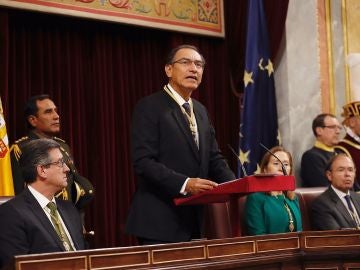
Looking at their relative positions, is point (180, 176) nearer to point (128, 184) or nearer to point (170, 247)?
point (170, 247)

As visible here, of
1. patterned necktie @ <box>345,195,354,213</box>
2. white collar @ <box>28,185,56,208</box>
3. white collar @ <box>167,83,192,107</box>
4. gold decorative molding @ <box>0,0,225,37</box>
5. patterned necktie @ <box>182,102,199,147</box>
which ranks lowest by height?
patterned necktie @ <box>345,195,354,213</box>

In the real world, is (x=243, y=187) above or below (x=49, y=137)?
below

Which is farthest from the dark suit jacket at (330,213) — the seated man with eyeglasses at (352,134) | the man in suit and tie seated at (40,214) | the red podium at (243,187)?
the man in suit and tie seated at (40,214)

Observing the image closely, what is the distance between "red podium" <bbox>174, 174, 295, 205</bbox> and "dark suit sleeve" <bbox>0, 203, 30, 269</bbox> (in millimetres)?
659

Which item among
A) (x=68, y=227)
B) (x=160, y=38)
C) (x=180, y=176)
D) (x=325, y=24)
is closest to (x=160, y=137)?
(x=180, y=176)

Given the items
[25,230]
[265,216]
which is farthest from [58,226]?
[265,216]

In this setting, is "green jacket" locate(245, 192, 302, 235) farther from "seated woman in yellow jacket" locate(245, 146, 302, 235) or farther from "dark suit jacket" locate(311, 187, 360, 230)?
"dark suit jacket" locate(311, 187, 360, 230)

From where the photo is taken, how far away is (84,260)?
2.52 m

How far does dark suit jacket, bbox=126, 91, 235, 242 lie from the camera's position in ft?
11.2

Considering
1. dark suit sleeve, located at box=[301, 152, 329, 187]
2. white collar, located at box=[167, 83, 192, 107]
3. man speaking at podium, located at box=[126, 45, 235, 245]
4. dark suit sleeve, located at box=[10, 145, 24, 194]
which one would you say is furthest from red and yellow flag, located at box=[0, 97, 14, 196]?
dark suit sleeve, located at box=[301, 152, 329, 187]

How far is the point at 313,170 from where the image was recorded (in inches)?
234

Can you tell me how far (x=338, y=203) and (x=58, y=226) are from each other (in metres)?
2.16

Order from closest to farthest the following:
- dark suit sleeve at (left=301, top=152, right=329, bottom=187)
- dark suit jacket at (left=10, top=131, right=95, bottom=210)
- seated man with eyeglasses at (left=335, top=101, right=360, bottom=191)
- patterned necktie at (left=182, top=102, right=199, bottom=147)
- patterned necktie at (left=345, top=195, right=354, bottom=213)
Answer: patterned necktie at (left=182, top=102, right=199, bottom=147), dark suit jacket at (left=10, top=131, right=95, bottom=210), patterned necktie at (left=345, top=195, right=354, bottom=213), dark suit sleeve at (left=301, top=152, right=329, bottom=187), seated man with eyeglasses at (left=335, top=101, right=360, bottom=191)

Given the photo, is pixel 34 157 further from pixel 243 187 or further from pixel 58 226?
pixel 243 187
